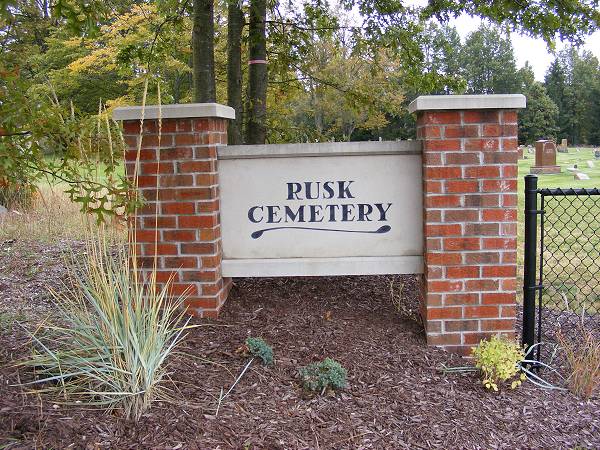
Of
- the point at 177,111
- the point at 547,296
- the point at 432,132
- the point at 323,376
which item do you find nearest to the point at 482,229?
the point at 432,132

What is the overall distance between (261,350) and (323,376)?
16.5 inches

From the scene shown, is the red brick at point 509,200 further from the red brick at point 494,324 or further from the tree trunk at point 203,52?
the tree trunk at point 203,52

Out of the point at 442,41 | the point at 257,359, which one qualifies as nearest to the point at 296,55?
the point at 442,41

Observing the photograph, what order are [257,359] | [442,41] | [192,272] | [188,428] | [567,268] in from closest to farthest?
1. [188,428]
2. [257,359]
3. [192,272]
4. [442,41]
5. [567,268]

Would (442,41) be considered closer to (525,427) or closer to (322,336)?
(322,336)

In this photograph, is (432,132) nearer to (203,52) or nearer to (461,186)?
(461,186)

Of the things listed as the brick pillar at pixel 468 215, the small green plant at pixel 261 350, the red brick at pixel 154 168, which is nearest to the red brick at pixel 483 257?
the brick pillar at pixel 468 215

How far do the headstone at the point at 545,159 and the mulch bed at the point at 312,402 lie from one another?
686 inches

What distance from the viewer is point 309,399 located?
3.07m

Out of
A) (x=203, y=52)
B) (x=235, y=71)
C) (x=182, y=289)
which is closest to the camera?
(x=182, y=289)

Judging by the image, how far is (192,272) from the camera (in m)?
3.88

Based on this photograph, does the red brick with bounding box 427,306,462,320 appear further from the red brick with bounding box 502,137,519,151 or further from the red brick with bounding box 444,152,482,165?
the red brick with bounding box 502,137,519,151

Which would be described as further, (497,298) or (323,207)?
(323,207)

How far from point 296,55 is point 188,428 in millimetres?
5147
